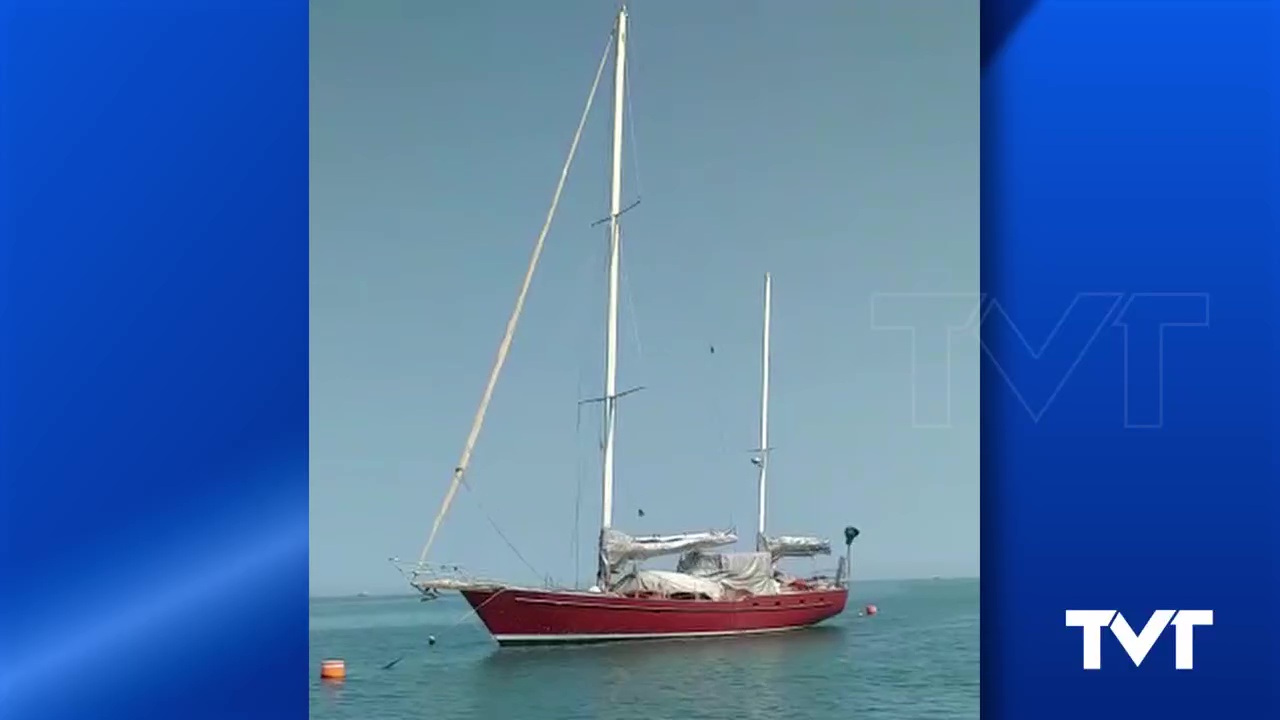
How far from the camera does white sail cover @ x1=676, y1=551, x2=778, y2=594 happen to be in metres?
23.3

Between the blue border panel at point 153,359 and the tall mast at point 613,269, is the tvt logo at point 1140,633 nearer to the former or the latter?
the blue border panel at point 153,359

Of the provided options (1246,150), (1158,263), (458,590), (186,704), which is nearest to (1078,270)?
(1158,263)

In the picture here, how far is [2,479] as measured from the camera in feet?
5.87

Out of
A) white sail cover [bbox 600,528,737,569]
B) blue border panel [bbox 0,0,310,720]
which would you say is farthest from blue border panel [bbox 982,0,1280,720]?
white sail cover [bbox 600,528,737,569]

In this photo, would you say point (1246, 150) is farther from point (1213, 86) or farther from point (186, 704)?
point (186, 704)

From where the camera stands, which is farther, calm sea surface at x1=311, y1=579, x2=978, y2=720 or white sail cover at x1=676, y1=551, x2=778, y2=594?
white sail cover at x1=676, y1=551, x2=778, y2=594

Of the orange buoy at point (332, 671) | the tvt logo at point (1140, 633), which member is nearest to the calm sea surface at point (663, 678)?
the orange buoy at point (332, 671)

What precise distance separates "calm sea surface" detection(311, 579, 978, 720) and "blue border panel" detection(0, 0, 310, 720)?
45.7 feet

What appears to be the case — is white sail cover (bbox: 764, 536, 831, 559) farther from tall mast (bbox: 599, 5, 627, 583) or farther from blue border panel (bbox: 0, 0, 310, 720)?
blue border panel (bbox: 0, 0, 310, 720)

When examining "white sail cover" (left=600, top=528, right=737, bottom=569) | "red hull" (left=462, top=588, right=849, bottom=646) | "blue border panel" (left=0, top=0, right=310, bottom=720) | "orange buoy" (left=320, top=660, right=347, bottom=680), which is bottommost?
"orange buoy" (left=320, top=660, right=347, bottom=680)

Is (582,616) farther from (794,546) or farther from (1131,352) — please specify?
(1131,352)

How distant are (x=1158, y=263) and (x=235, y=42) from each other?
110cm

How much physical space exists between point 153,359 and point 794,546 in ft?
83.7

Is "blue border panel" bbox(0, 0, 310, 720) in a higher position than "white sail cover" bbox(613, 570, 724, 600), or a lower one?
higher
